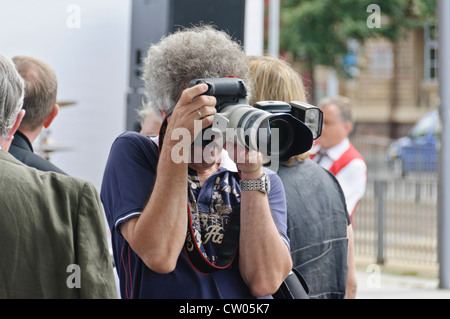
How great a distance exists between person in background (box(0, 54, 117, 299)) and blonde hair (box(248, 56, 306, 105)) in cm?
90

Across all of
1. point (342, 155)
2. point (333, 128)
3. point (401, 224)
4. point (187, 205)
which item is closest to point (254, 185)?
point (187, 205)

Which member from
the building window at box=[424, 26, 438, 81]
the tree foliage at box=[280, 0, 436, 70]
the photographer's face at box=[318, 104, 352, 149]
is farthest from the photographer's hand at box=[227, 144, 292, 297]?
the building window at box=[424, 26, 438, 81]

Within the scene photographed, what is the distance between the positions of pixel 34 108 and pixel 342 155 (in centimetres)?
239

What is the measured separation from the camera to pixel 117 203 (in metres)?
1.69

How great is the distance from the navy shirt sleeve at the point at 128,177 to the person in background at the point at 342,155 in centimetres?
231

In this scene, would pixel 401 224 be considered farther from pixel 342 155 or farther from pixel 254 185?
pixel 254 185

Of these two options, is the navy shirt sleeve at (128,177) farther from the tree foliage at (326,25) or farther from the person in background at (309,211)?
the tree foliage at (326,25)

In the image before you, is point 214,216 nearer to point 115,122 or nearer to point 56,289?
point 56,289

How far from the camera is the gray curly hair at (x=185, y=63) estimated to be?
177 centimetres

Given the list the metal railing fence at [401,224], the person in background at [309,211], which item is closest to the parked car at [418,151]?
the metal railing fence at [401,224]

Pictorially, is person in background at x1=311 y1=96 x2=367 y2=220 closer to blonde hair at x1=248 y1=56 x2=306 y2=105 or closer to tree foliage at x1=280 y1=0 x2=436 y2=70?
blonde hair at x1=248 y1=56 x2=306 y2=105

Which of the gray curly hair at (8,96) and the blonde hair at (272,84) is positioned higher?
the blonde hair at (272,84)

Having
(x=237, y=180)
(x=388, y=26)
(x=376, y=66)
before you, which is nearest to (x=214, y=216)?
(x=237, y=180)
